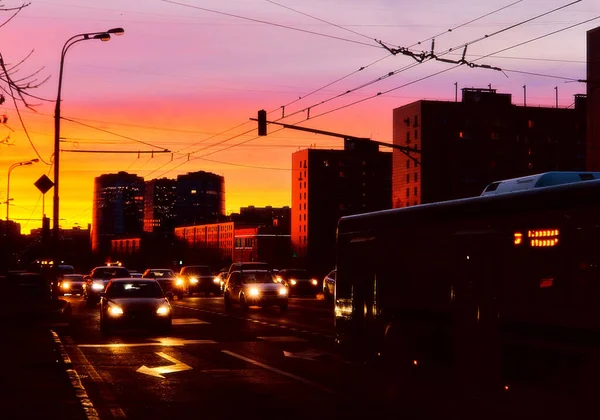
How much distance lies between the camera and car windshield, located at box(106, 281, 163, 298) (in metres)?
27.7

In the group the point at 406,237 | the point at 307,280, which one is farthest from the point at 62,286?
the point at 406,237

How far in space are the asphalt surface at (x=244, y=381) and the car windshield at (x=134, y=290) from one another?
156 centimetres

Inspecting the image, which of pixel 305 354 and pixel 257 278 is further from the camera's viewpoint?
pixel 257 278

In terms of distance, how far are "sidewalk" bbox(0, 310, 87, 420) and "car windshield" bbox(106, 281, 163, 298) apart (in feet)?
9.44

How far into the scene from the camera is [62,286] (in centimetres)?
6350

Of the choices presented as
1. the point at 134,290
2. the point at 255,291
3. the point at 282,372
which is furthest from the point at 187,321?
the point at 282,372

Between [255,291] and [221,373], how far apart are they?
2314 cm

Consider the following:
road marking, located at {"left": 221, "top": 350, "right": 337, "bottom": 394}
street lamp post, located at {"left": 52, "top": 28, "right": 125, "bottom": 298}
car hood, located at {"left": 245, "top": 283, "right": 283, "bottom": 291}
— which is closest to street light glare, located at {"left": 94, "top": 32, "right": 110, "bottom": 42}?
street lamp post, located at {"left": 52, "top": 28, "right": 125, "bottom": 298}

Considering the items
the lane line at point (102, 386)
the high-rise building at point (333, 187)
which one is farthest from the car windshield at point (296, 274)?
the high-rise building at point (333, 187)

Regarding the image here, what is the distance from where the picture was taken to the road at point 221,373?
12359mm

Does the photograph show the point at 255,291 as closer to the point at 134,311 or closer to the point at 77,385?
the point at 134,311

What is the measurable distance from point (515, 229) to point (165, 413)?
4.63 m

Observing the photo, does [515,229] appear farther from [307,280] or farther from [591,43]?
[591,43]

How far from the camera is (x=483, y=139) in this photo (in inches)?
5423
